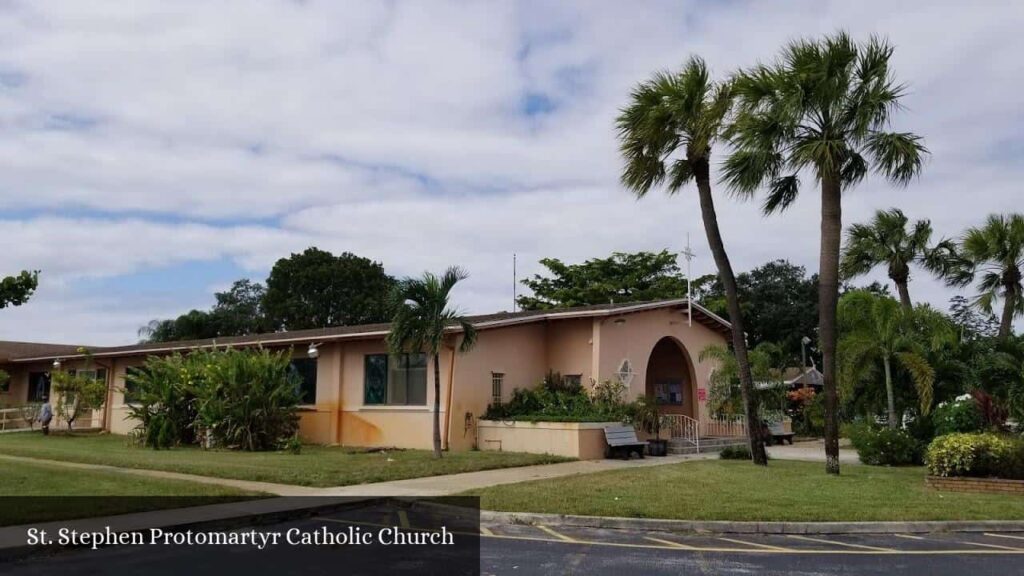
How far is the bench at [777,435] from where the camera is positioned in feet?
91.1

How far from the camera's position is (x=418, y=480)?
15.3 m

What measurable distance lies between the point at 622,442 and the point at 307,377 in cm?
1018

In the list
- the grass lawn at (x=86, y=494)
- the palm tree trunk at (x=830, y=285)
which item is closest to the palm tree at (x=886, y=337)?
the palm tree trunk at (x=830, y=285)

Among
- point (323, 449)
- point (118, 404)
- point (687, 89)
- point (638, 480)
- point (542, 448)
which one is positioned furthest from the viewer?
point (118, 404)

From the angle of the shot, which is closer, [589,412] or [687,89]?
[687,89]

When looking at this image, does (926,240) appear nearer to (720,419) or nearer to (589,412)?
(720,419)

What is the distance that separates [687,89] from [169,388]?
15.6 meters

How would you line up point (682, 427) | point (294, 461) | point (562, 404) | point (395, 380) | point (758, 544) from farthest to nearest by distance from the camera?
1. point (682, 427)
2. point (395, 380)
3. point (562, 404)
4. point (294, 461)
5. point (758, 544)

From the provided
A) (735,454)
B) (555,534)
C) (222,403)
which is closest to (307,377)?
(222,403)

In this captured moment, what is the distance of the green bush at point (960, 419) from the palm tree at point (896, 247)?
11462 mm

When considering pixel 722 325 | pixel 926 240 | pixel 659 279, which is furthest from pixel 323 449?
pixel 659 279

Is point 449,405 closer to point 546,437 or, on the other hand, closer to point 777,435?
point 546,437

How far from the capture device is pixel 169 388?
23.0 metres

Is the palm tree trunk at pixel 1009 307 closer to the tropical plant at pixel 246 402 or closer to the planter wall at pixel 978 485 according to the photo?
the planter wall at pixel 978 485
